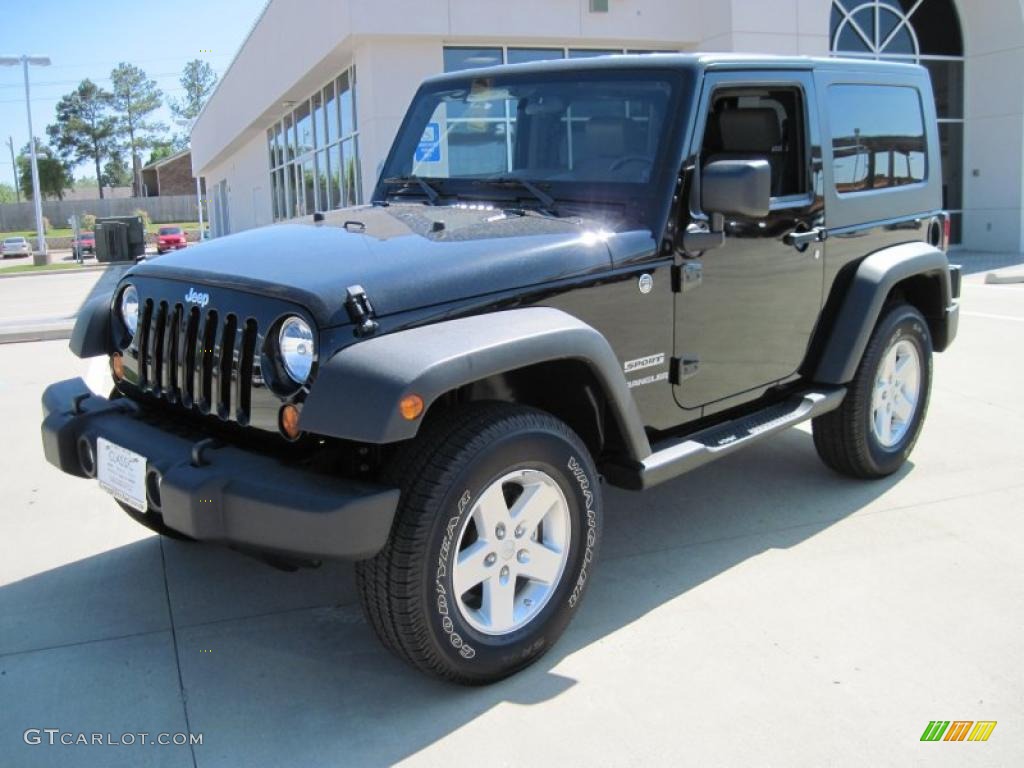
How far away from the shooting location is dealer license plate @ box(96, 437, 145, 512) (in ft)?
9.86

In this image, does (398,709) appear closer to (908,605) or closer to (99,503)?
(908,605)

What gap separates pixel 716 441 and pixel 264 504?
75.1 inches

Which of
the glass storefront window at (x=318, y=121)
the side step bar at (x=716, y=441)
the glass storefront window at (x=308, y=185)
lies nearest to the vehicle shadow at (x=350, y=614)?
the side step bar at (x=716, y=441)

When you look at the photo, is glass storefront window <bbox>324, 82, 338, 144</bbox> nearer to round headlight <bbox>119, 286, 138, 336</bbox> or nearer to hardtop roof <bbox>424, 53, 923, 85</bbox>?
hardtop roof <bbox>424, 53, 923, 85</bbox>

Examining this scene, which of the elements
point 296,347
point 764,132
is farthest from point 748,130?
point 296,347

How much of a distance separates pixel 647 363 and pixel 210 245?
5.42 feet

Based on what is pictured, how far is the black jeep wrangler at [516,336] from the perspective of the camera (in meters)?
2.75

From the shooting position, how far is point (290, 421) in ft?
9.33

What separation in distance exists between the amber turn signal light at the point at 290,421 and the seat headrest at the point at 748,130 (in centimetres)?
212

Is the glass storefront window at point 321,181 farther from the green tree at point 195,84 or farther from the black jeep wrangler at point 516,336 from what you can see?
the green tree at point 195,84

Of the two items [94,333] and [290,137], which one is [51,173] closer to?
[290,137]

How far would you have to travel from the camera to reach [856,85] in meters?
4.59

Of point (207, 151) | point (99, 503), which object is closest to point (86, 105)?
point (207, 151)

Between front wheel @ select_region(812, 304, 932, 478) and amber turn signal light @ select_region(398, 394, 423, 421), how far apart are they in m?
2.71
